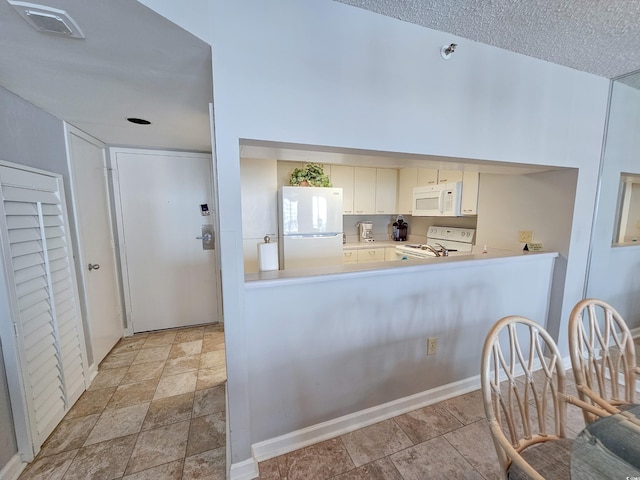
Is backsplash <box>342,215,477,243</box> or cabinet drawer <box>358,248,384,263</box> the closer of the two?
cabinet drawer <box>358,248,384,263</box>

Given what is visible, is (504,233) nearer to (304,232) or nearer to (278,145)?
(304,232)

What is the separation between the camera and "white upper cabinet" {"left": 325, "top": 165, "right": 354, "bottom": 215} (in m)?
3.89

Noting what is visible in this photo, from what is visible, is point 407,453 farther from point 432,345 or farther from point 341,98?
point 341,98

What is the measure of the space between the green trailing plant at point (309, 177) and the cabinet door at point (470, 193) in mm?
1621

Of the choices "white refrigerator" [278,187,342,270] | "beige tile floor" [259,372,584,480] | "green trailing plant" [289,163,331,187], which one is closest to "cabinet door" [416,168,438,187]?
"white refrigerator" [278,187,342,270]

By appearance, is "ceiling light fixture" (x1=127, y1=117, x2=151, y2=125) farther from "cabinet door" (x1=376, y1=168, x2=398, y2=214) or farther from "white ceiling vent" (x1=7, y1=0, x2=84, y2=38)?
"cabinet door" (x1=376, y1=168, x2=398, y2=214)

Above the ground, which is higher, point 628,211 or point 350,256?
point 628,211

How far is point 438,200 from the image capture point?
322 cm

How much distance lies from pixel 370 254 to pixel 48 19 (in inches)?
142

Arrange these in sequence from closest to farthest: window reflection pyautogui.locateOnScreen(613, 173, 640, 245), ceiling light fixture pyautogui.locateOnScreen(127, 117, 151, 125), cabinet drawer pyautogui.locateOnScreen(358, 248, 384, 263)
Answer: ceiling light fixture pyautogui.locateOnScreen(127, 117, 151, 125), window reflection pyautogui.locateOnScreen(613, 173, 640, 245), cabinet drawer pyautogui.locateOnScreen(358, 248, 384, 263)

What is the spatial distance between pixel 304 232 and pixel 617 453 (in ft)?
9.05

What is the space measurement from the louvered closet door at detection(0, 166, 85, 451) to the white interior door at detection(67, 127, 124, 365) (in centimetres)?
26

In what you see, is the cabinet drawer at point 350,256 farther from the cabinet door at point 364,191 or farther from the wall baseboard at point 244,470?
the wall baseboard at point 244,470

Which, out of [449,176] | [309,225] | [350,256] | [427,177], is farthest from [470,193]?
[309,225]
